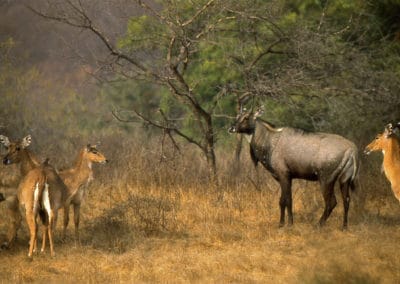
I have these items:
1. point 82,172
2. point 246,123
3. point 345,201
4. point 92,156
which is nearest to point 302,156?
point 345,201

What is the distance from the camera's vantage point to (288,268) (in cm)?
979

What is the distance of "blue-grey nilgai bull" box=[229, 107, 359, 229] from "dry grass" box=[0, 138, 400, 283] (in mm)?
518

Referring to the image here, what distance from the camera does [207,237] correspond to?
1134 cm

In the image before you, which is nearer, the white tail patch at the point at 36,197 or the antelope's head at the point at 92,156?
the white tail patch at the point at 36,197

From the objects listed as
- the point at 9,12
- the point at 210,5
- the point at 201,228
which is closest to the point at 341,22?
the point at 210,5

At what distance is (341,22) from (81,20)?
5.82m

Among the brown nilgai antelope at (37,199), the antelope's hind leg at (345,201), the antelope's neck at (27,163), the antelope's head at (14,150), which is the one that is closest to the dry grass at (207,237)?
the antelope's hind leg at (345,201)

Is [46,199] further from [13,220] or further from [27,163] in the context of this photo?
[27,163]

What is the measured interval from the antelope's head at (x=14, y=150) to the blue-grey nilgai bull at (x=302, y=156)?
337cm

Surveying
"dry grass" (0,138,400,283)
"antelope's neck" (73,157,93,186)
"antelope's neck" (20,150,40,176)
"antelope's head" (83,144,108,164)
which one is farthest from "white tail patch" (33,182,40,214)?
"antelope's head" (83,144,108,164)

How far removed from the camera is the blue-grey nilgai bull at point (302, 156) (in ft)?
38.9

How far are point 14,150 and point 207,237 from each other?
3.07m

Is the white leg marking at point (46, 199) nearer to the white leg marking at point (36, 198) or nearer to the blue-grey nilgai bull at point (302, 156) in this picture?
the white leg marking at point (36, 198)

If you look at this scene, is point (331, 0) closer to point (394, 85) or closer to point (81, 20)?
point (394, 85)
